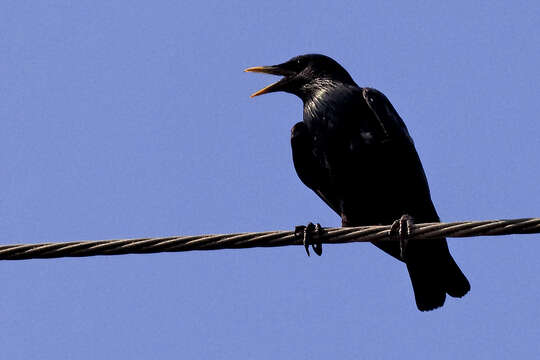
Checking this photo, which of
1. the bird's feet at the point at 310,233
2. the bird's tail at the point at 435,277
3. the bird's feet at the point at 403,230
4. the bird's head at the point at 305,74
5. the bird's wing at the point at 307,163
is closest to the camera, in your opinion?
the bird's feet at the point at 403,230

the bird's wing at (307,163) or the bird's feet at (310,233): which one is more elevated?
the bird's wing at (307,163)

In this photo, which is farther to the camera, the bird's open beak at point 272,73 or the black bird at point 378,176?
the bird's open beak at point 272,73

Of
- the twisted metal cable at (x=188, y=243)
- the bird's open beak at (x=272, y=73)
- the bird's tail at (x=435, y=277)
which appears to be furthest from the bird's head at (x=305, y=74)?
the twisted metal cable at (x=188, y=243)

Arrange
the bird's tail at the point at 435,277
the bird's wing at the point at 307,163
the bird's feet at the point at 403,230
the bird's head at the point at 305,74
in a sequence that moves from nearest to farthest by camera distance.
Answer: the bird's feet at the point at 403,230, the bird's tail at the point at 435,277, the bird's wing at the point at 307,163, the bird's head at the point at 305,74

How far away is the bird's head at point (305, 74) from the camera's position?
25.9 ft

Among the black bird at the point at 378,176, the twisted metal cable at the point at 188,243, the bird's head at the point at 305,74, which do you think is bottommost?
the twisted metal cable at the point at 188,243

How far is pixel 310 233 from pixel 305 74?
2468 mm

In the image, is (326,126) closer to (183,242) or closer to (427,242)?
(427,242)

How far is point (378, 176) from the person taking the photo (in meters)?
6.96

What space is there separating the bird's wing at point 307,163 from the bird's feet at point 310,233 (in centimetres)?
135

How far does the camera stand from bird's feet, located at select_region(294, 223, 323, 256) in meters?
5.86

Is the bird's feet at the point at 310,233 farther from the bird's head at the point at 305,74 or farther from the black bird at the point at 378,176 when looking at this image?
the bird's head at the point at 305,74

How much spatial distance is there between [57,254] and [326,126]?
9.82 feet

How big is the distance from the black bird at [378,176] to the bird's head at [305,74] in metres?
0.48
